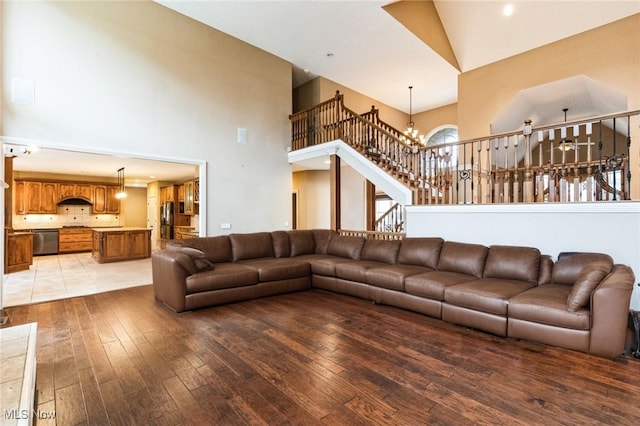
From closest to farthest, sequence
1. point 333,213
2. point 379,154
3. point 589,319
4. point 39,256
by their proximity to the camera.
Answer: point 589,319 → point 379,154 → point 333,213 → point 39,256

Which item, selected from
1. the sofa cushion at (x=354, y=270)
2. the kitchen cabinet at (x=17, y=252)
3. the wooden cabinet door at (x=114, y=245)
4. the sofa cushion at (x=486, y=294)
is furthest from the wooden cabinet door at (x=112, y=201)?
the sofa cushion at (x=486, y=294)

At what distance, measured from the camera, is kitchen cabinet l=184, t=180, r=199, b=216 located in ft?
31.8

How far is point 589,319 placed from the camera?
8.86ft

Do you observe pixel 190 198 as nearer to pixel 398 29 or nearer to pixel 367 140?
pixel 367 140

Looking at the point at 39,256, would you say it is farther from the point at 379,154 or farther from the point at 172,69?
the point at 379,154

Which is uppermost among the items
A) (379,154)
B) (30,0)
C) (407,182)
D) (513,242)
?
(30,0)

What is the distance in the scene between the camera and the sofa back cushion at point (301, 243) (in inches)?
232

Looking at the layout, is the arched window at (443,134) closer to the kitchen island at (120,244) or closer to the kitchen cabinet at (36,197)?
the kitchen island at (120,244)

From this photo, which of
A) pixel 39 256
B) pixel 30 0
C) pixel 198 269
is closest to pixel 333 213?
pixel 198 269

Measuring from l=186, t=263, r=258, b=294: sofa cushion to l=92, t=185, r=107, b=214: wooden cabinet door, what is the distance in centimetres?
930

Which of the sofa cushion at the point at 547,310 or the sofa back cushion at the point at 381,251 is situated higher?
the sofa back cushion at the point at 381,251

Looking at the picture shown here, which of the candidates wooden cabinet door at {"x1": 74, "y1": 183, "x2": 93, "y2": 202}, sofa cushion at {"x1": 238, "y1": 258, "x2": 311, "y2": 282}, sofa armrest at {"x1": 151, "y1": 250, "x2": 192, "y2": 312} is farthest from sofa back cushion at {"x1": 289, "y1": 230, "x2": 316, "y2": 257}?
wooden cabinet door at {"x1": 74, "y1": 183, "x2": 93, "y2": 202}

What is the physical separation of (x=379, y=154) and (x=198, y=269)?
4.16m

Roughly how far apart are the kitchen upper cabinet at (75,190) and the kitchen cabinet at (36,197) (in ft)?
0.51
